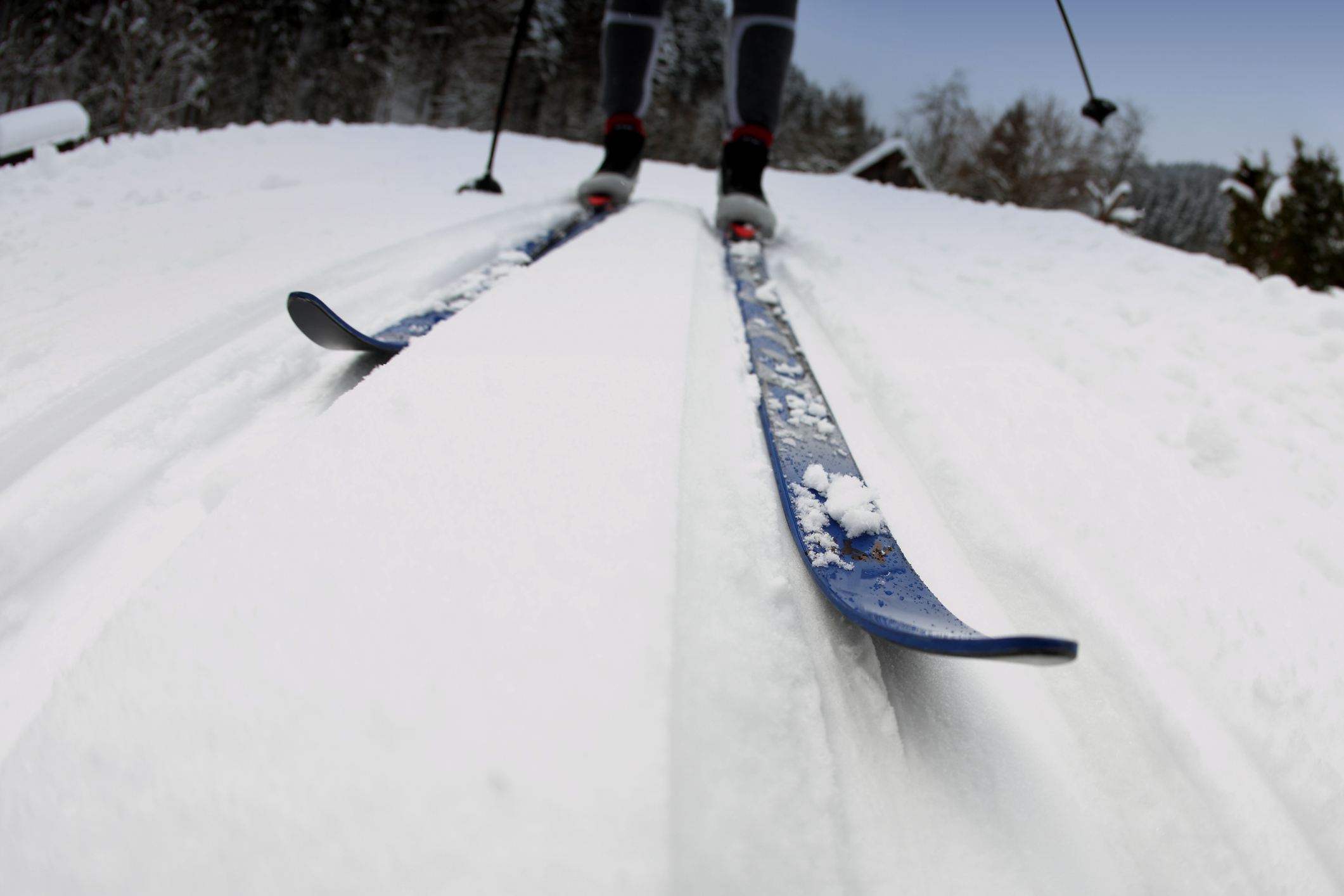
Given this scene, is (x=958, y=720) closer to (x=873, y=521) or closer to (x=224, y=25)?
(x=873, y=521)

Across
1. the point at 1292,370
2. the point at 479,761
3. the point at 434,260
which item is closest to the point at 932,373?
the point at 1292,370

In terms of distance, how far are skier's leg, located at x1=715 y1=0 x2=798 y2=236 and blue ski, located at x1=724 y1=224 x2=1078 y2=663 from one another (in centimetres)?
104

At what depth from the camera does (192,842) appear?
32cm

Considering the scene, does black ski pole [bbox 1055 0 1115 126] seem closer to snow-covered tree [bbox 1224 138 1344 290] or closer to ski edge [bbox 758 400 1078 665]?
ski edge [bbox 758 400 1078 665]

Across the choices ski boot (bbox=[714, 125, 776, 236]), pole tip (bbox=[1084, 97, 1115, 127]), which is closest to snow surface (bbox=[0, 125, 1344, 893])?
ski boot (bbox=[714, 125, 776, 236])

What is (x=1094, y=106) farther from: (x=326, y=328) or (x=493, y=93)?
(x=493, y=93)

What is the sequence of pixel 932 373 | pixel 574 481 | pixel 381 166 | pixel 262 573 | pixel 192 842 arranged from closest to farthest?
pixel 192 842 < pixel 262 573 < pixel 574 481 < pixel 932 373 < pixel 381 166

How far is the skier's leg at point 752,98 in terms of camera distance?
1.96 meters

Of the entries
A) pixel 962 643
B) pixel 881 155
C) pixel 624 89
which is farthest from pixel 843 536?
pixel 881 155

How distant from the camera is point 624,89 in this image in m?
2.30

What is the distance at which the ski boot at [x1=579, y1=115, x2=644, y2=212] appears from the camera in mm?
2215

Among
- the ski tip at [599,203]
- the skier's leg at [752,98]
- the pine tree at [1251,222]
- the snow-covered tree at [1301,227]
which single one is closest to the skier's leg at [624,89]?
the ski tip at [599,203]

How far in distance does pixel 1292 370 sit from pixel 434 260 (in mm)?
1906

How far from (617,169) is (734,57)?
0.55 m
